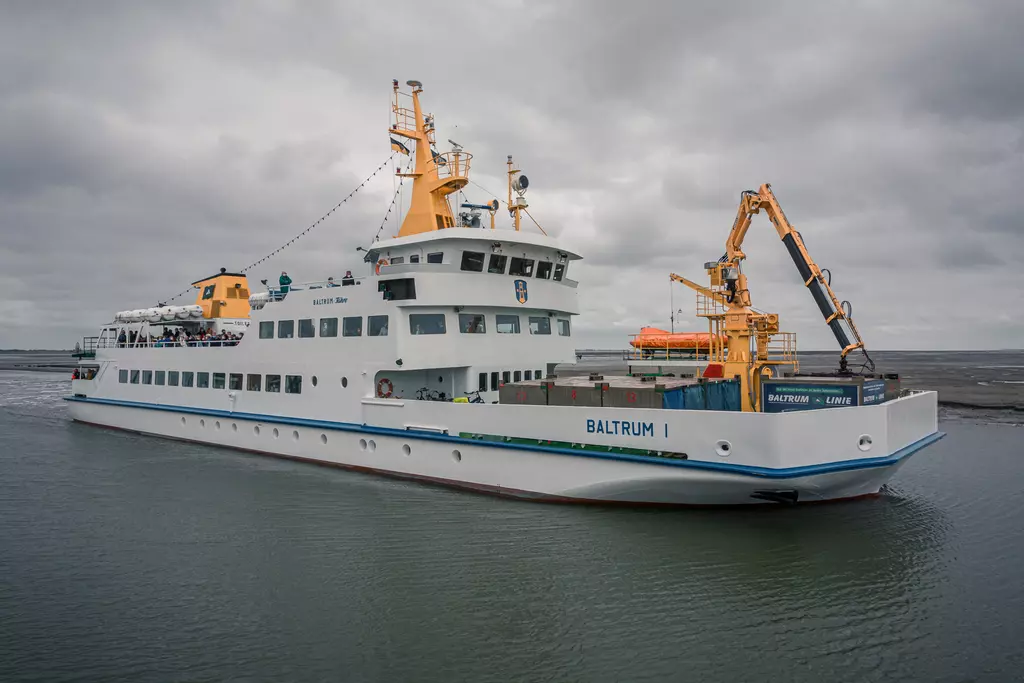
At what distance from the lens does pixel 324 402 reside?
53.9 ft

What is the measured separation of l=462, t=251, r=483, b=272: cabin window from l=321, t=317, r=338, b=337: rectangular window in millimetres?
3889

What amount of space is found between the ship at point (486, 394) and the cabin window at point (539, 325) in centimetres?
7

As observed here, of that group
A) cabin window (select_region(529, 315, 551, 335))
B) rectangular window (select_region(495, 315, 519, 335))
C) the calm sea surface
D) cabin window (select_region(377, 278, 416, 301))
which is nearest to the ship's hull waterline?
the calm sea surface

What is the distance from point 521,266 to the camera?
1662 cm

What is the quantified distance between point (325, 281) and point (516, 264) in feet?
18.5

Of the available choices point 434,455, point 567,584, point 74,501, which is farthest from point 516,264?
point 74,501

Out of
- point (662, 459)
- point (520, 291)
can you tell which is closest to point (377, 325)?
point (520, 291)

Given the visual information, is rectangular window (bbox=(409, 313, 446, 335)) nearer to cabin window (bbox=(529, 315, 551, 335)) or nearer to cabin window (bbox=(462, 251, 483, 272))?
cabin window (bbox=(462, 251, 483, 272))

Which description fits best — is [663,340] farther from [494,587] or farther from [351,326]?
[494,587]

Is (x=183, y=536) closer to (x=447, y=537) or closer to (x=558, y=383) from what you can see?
(x=447, y=537)

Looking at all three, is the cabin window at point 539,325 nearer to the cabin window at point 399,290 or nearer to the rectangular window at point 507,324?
the rectangular window at point 507,324

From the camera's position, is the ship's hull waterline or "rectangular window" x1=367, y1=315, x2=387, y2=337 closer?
the ship's hull waterline

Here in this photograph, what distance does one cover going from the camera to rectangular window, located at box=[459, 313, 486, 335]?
51.5 ft

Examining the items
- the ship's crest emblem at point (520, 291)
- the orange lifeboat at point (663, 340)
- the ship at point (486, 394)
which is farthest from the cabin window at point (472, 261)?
the orange lifeboat at point (663, 340)
